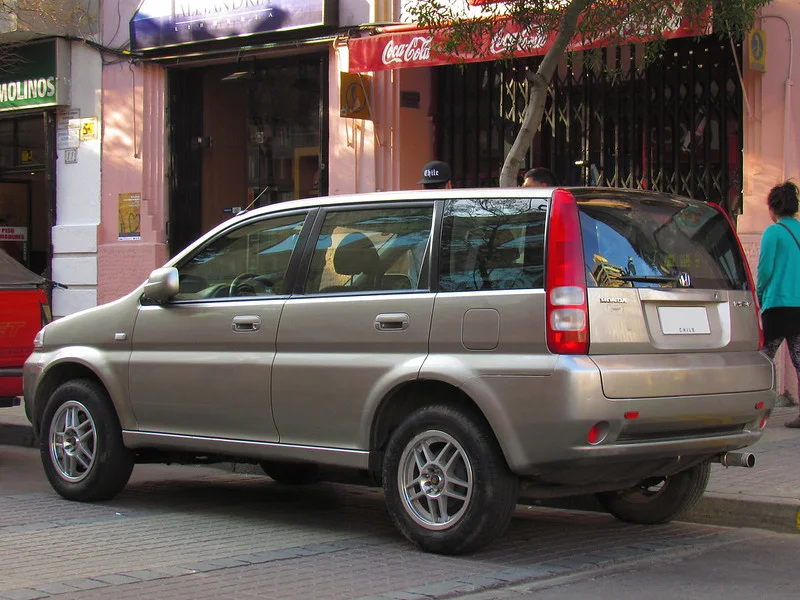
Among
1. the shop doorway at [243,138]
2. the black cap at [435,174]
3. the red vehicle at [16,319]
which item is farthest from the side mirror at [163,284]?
the shop doorway at [243,138]

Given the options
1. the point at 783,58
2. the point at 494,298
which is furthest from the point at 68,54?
the point at 494,298

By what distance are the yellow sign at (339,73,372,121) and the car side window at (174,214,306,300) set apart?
6.38 metres

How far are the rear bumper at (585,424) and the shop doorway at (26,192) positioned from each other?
41.4ft

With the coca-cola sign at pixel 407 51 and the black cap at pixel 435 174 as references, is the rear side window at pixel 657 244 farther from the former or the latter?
the coca-cola sign at pixel 407 51

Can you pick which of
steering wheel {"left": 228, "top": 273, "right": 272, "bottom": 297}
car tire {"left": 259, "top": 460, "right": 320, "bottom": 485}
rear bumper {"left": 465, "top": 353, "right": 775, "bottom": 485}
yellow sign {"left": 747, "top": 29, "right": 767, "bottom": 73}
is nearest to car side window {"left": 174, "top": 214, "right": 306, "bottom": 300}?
steering wheel {"left": 228, "top": 273, "right": 272, "bottom": 297}

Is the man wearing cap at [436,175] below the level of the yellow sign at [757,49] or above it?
below

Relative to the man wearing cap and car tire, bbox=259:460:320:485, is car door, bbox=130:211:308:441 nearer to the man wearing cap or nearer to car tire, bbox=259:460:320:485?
car tire, bbox=259:460:320:485

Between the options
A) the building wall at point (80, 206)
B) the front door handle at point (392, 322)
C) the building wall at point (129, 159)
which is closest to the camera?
the front door handle at point (392, 322)

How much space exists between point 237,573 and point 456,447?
1195 mm

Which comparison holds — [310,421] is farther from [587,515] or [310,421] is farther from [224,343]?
[587,515]

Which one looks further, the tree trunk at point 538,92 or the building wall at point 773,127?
the building wall at point 773,127

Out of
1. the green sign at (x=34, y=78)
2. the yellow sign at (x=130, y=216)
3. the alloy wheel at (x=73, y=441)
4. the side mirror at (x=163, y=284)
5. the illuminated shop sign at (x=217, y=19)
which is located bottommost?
the alloy wheel at (x=73, y=441)

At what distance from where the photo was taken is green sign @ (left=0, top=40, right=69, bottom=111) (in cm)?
1638

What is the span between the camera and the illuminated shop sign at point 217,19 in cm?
1375
